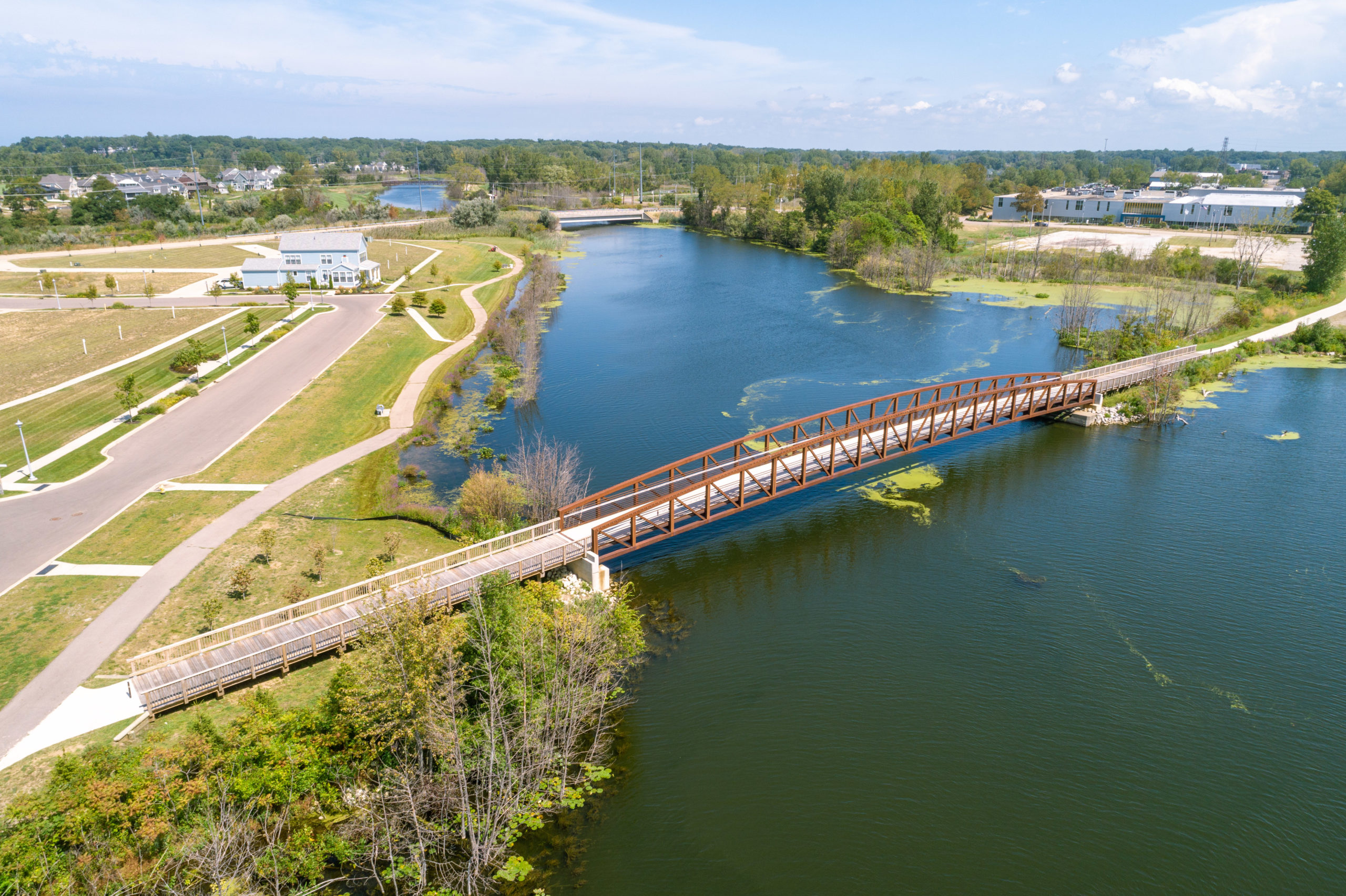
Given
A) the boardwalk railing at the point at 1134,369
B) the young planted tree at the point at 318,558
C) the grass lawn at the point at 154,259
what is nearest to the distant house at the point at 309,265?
the grass lawn at the point at 154,259

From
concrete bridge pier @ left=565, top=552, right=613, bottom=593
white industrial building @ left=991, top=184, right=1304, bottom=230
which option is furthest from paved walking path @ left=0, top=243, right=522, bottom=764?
white industrial building @ left=991, top=184, right=1304, bottom=230

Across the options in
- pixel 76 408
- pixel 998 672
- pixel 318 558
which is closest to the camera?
pixel 998 672

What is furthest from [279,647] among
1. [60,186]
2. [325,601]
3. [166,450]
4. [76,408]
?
[60,186]

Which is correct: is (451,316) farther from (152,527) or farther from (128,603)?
(128,603)

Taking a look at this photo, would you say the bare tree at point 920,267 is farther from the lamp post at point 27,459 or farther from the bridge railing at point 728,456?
the lamp post at point 27,459

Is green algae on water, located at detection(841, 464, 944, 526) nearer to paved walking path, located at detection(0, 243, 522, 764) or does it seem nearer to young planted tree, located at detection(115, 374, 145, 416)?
paved walking path, located at detection(0, 243, 522, 764)

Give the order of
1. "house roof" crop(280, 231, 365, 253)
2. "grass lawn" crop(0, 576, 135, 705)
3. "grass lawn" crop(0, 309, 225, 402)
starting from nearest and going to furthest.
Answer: "grass lawn" crop(0, 576, 135, 705), "grass lawn" crop(0, 309, 225, 402), "house roof" crop(280, 231, 365, 253)

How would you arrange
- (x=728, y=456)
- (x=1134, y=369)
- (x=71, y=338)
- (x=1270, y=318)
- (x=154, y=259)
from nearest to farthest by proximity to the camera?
1. (x=728, y=456)
2. (x=1134, y=369)
3. (x=71, y=338)
4. (x=1270, y=318)
5. (x=154, y=259)
